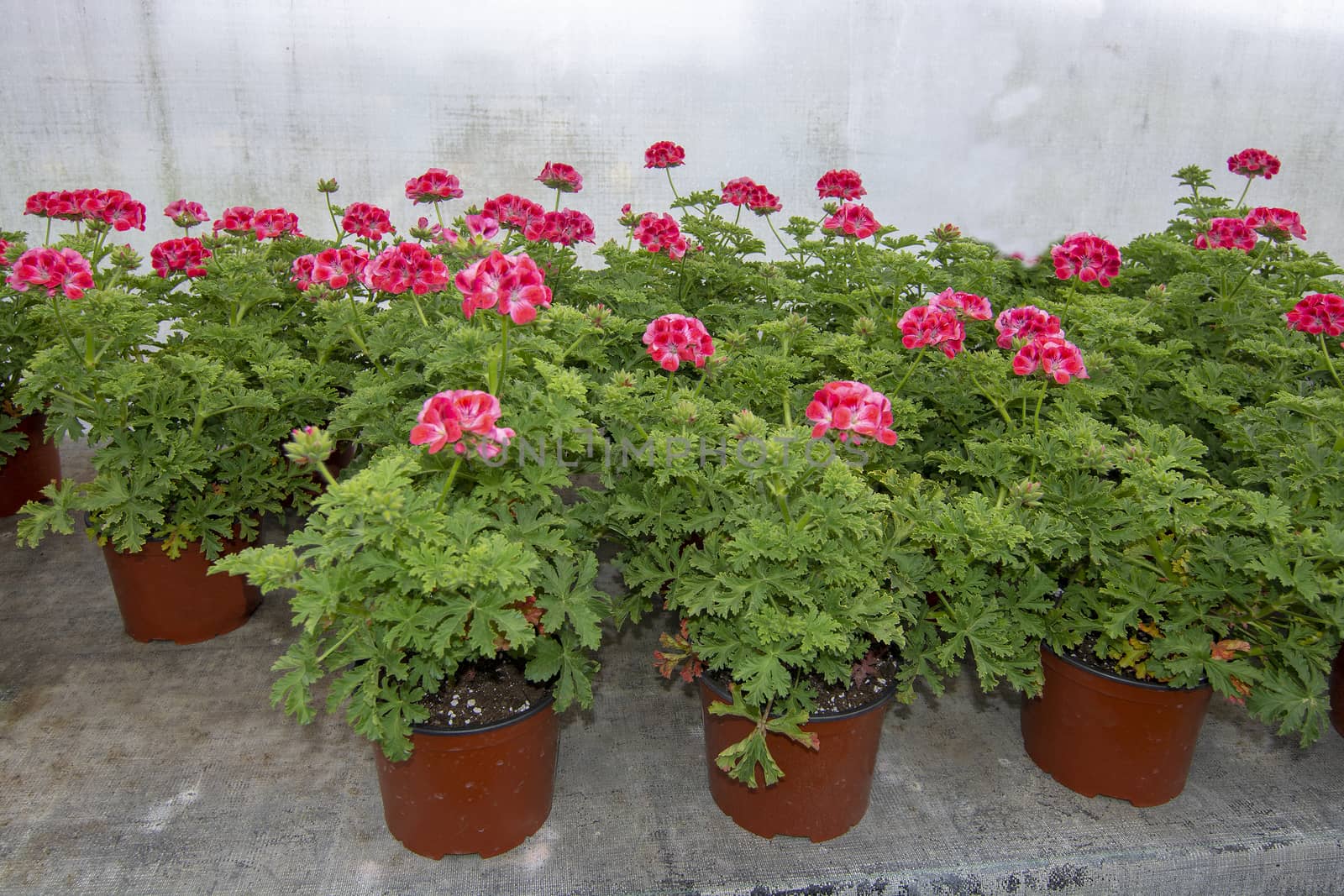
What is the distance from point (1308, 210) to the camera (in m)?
5.35

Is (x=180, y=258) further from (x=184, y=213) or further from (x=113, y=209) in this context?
(x=184, y=213)

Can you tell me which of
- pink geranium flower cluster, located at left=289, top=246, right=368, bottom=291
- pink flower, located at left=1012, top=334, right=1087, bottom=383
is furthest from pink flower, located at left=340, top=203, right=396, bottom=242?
pink flower, located at left=1012, top=334, right=1087, bottom=383

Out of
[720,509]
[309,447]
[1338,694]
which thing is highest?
[309,447]

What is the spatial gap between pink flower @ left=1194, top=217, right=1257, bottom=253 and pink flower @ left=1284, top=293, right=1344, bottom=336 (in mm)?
543

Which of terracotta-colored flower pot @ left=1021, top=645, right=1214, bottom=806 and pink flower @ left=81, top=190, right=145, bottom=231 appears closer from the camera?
terracotta-colored flower pot @ left=1021, top=645, right=1214, bottom=806

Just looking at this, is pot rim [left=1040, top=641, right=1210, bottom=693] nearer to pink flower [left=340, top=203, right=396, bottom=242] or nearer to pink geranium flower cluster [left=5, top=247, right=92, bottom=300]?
pink flower [left=340, top=203, right=396, bottom=242]

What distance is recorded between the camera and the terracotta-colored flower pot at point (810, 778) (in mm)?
1906

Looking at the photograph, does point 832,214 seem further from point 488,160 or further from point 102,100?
point 102,100

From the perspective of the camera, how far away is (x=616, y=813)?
2.12m

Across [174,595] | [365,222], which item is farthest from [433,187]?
[174,595]

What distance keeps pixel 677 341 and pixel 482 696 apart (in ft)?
2.88

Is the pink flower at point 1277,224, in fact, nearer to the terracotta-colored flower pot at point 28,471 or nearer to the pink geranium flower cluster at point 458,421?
the pink geranium flower cluster at point 458,421

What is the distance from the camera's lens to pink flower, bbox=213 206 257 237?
115 inches

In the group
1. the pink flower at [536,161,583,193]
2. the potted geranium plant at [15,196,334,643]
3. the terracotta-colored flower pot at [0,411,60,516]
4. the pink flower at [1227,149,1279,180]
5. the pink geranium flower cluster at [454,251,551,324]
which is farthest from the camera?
the terracotta-colored flower pot at [0,411,60,516]
